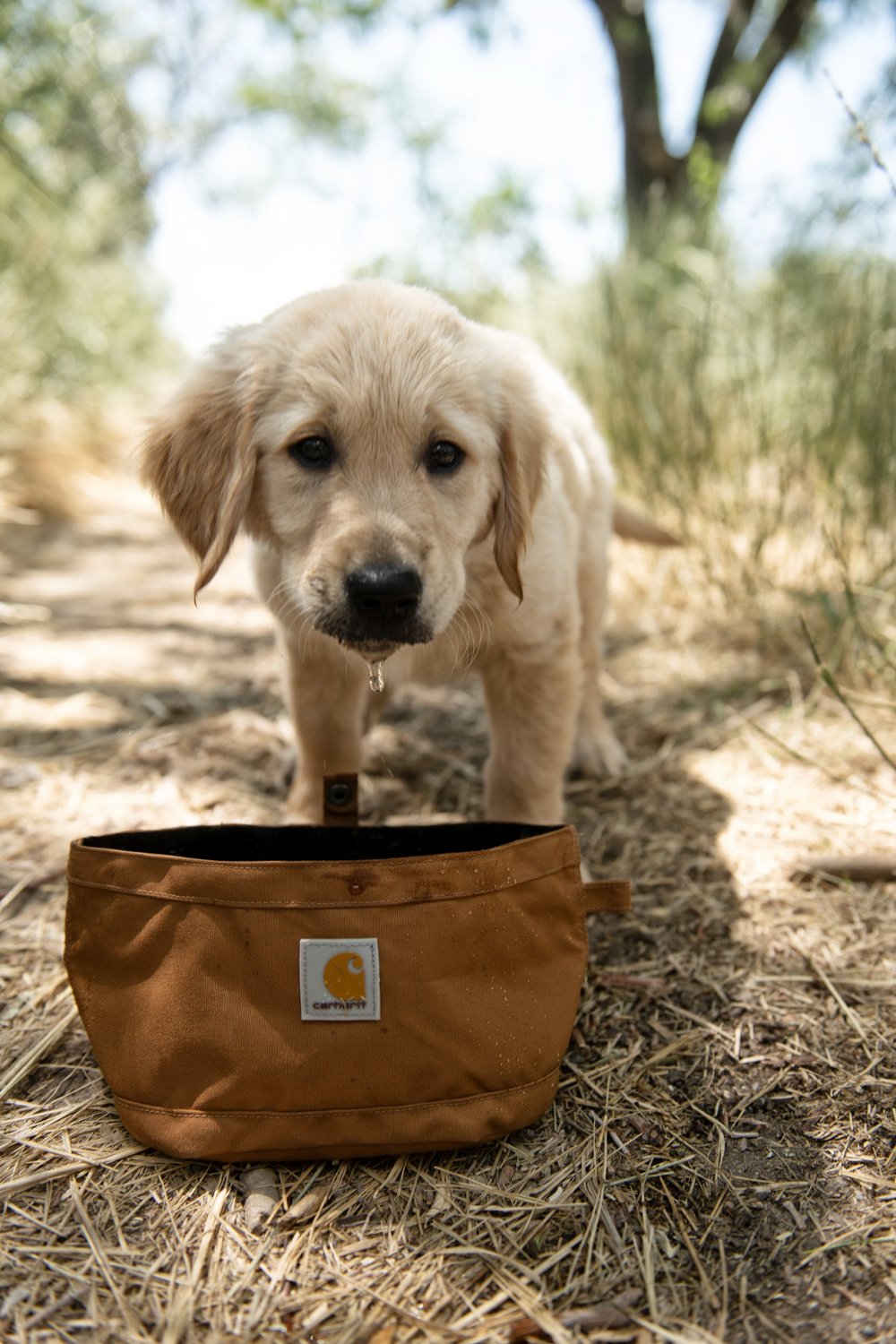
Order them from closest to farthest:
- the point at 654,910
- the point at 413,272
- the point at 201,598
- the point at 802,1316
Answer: the point at 802,1316, the point at 654,910, the point at 201,598, the point at 413,272

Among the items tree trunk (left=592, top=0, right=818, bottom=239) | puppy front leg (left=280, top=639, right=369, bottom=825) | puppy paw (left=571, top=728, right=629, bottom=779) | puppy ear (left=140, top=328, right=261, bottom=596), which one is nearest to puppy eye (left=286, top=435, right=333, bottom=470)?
puppy ear (left=140, top=328, right=261, bottom=596)

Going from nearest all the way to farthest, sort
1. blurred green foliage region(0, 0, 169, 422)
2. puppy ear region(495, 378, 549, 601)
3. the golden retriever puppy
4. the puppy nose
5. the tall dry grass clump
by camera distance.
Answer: the puppy nose
the golden retriever puppy
puppy ear region(495, 378, 549, 601)
the tall dry grass clump
blurred green foliage region(0, 0, 169, 422)

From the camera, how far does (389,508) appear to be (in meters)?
1.76

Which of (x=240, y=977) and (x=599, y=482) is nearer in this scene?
(x=240, y=977)

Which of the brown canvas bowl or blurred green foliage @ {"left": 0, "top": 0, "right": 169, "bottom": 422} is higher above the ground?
blurred green foliage @ {"left": 0, "top": 0, "right": 169, "bottom": 422}

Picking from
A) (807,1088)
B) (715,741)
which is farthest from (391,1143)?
(715,741)

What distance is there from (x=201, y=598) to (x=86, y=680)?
1.49 metres

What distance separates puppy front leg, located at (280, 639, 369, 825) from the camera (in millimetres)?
2254

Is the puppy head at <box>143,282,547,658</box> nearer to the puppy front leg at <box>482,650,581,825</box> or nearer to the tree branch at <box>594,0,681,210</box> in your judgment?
the puppy front leg at <box>482,650,581,825</box>

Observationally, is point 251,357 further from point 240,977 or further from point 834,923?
point 834,923

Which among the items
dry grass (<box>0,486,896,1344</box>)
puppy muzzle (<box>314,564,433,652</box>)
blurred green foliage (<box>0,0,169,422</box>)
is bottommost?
dry grass (<box>0,486,896,1344</box>)

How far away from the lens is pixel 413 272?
6688 millimetres

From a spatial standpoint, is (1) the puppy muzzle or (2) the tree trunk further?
(2) the tree trunk

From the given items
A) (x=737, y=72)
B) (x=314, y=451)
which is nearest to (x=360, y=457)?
(x=314, y=451)
